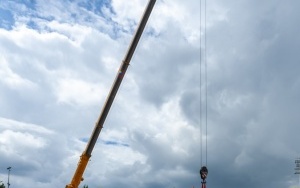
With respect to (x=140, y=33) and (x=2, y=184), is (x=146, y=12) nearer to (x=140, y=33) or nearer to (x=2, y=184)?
(x=140, y=33)

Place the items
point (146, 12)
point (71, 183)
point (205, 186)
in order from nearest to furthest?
point (205, 186) → point (71, 183) → point (146, 12)

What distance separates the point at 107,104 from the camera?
101 feet

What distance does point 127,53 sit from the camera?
31500 mm

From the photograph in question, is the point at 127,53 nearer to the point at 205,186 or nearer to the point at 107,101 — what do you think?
the point at 107,101

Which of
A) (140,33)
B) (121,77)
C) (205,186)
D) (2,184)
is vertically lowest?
(205,186)

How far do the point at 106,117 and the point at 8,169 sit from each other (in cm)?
10038

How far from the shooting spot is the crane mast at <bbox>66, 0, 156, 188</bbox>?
29.9 metres

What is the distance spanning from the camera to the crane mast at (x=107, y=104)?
98.0ft

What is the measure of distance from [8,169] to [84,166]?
99639 millimetres

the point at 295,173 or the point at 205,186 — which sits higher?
the point at 295,173

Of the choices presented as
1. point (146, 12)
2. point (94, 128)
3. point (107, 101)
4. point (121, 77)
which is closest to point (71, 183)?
point (94, 128)

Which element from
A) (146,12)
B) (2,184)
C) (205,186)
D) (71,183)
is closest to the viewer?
(205,186)

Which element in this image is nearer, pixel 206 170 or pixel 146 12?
pixel 206 170

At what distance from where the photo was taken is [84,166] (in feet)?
99.0
